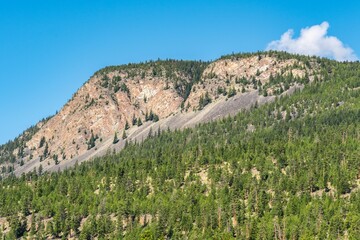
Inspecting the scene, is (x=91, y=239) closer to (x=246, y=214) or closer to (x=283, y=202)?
(x=246, y=214)

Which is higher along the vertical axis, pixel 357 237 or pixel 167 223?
pixel 167 223

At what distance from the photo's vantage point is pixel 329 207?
186375 millimetres

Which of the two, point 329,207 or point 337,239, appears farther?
point 329,207

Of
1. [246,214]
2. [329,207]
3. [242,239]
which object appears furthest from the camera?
[246,214]

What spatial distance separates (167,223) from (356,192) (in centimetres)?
6766

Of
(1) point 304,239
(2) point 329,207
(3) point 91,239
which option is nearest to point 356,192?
A: (2) point 329,207

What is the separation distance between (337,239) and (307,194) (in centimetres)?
3427

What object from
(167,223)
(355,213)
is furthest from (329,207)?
(167,223)

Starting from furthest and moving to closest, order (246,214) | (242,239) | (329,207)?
(246,214), (329,207), (242,239)

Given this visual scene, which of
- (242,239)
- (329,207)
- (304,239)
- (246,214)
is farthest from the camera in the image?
(246,214)

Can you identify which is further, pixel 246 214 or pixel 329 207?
pixel 246 214

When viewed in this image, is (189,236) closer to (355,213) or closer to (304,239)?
A: (304,239)

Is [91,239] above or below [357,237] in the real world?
above

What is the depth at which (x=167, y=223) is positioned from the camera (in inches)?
7776
